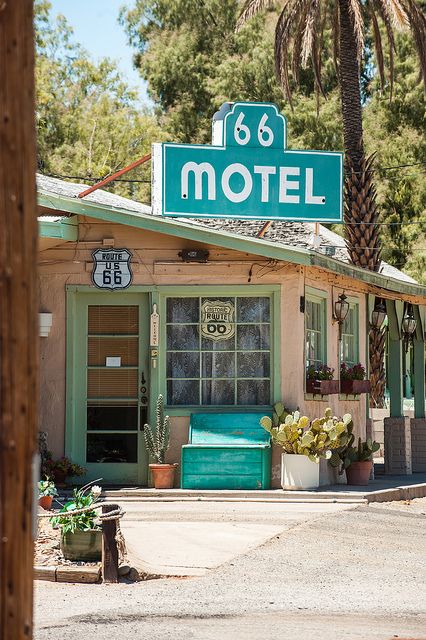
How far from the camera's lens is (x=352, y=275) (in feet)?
52.6

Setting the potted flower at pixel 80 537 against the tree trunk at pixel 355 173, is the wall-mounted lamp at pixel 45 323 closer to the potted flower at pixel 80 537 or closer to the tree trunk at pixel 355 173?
the potted flower at pixel 80 537

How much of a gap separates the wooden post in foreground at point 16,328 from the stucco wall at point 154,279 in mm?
11643

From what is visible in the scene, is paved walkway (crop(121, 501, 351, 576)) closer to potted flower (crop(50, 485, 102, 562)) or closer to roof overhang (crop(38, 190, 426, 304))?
potted flower (crop(50, 485, 102, 562))

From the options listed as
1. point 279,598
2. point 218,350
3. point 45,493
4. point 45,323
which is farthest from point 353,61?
point 279,598

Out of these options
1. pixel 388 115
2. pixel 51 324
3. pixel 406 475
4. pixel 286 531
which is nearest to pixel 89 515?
pixel 286 531

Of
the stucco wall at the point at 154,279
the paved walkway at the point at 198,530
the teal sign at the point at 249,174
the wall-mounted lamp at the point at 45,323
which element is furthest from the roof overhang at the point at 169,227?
the paved walkway at the point at 198,530

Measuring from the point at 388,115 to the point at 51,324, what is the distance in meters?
24.4

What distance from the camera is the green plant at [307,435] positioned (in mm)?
14578

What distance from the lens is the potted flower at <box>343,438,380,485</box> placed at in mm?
16031

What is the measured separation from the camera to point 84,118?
45375mm

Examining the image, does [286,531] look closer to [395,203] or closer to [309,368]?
[309,368]

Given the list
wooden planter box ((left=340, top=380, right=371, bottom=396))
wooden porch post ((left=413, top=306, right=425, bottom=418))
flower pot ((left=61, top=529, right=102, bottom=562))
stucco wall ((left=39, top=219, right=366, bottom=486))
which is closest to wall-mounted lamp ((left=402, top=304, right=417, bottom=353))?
wooden porch post ((left=413, top=306, right=425, bottom=418))

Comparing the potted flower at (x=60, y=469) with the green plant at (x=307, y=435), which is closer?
the green plant at (x=307, y=435)

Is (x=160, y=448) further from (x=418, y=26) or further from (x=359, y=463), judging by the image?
(x=418, y=26)
